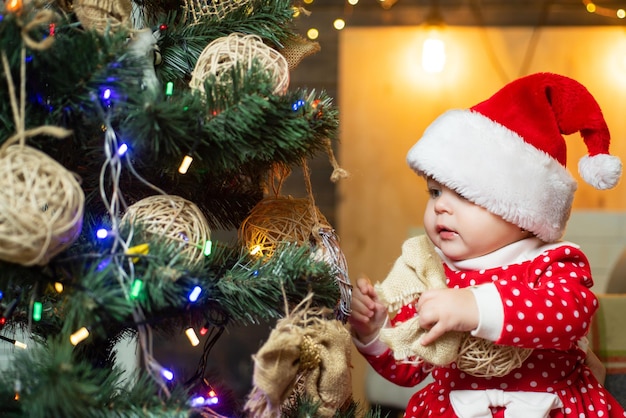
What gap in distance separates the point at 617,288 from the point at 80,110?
133cm

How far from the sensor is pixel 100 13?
83cm

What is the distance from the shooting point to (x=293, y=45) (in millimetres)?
1014

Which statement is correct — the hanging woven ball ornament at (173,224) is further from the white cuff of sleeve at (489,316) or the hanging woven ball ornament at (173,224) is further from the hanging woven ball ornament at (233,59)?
the white cuff of sleeve at (489,316)

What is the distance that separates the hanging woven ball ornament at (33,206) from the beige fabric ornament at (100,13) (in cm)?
20

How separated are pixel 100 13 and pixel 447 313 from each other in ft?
1.71

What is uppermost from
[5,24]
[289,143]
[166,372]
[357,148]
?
[5,24]

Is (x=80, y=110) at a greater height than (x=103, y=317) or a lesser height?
greater

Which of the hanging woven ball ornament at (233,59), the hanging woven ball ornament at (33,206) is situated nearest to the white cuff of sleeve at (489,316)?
the hanging woven ball ornament at (233,59)

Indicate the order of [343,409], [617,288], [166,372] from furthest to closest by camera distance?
[617,288], [343,409], [166,372]

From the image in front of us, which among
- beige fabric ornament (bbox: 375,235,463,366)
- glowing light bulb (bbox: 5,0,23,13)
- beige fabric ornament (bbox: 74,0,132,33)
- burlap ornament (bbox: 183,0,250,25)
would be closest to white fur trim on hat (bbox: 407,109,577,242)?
beige fabric ornament (bbox: 375,235,463,366)

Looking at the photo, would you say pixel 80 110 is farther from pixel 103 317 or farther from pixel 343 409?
pixel 343 409

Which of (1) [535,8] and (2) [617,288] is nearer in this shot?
(2) [617,288]

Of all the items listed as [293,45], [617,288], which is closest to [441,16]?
[617,288]

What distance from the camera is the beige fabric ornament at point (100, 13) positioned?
0.82 m
